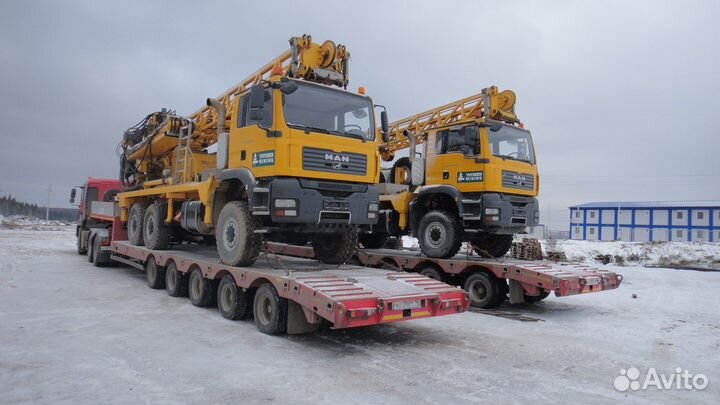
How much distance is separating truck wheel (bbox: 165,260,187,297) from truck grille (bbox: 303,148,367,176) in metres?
3.88

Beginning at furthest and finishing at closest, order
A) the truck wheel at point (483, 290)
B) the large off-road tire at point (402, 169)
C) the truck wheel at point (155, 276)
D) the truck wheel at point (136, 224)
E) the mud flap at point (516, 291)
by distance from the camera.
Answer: the large off-road tire at point (402, 169), the truck wheel at point (136, 224), the truck wheel at point (155, 276), the truck wheel at point (483, 290), the mud flap at point (516, 291)

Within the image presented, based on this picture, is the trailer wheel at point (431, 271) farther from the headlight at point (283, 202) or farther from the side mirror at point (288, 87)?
the side mirror at point (288, 87)

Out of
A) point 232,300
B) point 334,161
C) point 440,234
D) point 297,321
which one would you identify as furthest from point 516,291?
point 232,300

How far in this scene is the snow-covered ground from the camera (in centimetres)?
480

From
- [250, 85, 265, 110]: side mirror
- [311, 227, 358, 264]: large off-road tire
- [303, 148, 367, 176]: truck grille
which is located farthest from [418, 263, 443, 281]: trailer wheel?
[250, 85, 265, 110]: side mirror

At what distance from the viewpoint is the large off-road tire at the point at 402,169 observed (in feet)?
41.9

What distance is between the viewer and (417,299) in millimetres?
6441

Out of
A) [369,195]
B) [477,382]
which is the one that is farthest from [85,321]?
[477,382]

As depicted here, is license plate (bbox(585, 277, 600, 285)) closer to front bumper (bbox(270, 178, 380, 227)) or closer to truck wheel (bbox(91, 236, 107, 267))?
front bumper (bbox(270, 178, 380, 227))

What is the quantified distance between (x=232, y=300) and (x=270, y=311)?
3.95 feet

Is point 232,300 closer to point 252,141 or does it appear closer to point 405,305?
point 252,141

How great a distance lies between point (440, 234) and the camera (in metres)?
10.9

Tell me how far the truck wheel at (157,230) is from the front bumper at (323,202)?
469 cm
